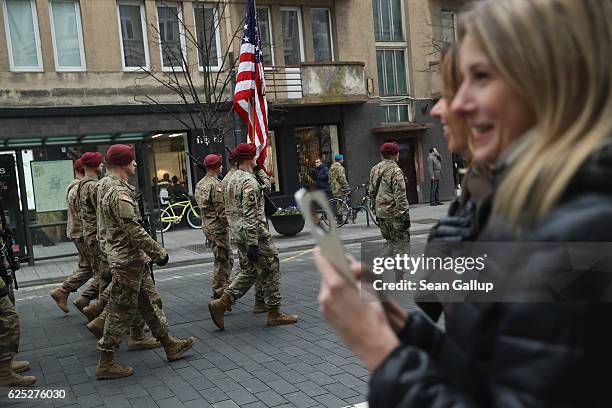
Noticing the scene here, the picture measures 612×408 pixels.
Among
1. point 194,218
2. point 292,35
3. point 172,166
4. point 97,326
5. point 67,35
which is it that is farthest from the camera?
point 292,35

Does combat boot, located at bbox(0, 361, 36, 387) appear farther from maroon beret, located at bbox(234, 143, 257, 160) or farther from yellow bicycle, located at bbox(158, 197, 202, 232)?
yellow bicycle, located at bbox(158, 197, 202, 232)

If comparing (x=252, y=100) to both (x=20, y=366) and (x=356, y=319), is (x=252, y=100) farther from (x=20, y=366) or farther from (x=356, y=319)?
(x=356, y=319)

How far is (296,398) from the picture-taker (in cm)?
433

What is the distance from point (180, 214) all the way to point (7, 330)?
1372 centimetres

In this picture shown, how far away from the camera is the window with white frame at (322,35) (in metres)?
21.6

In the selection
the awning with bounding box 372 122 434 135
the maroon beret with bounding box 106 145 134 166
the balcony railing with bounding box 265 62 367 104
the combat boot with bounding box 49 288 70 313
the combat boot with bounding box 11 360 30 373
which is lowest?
the combat boot with bounding box 11 360 30 373

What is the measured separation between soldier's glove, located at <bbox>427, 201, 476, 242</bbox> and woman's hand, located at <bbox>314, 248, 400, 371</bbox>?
27 cm

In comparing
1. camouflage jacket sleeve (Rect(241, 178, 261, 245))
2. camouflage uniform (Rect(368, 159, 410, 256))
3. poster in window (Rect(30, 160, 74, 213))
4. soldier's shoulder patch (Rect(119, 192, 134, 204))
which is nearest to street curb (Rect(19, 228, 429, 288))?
poster in window (Rect(30, 160, 74, 213))

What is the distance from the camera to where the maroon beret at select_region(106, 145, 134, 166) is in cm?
551

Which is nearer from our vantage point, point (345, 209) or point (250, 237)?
point (250, 237)

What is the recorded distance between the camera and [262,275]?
681cm

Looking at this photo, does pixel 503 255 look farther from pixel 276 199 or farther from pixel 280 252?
pixel 276 199

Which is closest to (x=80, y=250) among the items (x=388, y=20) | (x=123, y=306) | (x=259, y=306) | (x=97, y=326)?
(x=97, y=326)

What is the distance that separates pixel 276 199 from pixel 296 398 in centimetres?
1617
